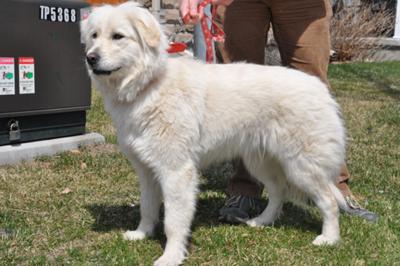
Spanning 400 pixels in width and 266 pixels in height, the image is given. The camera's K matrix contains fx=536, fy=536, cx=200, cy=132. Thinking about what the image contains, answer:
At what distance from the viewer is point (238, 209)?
4051 millimetres

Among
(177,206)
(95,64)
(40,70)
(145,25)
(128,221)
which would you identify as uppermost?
(145,25)

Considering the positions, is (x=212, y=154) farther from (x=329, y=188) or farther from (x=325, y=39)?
(x=325, y=39)

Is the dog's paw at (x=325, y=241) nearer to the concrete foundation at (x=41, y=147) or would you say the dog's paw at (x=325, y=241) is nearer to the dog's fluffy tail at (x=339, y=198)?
the dog's fluffy tail at (x=339, y=198)

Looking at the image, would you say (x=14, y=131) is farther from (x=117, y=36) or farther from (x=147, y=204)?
(x=117, y=36)

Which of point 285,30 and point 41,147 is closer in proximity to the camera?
point 285,30

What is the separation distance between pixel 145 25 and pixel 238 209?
1.63 metres

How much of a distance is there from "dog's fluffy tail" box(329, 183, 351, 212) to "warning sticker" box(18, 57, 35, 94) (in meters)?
3.03

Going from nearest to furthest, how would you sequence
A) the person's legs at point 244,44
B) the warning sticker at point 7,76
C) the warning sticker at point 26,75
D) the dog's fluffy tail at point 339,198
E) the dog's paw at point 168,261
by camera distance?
the dog's paw at point 168,261 → the dog's fluffy tail at point 339,198 → the person's legs at point 244,44 → the warning sticker at point 7,76 → the warning sticker at point 26,75

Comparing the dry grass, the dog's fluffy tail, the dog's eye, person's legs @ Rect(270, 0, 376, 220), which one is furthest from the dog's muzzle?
the dry grass

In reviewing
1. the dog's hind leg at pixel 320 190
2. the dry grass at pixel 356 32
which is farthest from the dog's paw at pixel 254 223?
the dry grass at pixel 356 32

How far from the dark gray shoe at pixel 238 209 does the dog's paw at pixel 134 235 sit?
676 millimetres

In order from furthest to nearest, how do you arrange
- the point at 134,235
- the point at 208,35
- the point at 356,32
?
the point at 356,32
the point at 208,35
the point at 134,235

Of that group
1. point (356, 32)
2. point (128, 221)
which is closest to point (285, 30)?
point (128, 221)

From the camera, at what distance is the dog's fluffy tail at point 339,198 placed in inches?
147
